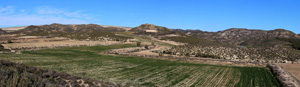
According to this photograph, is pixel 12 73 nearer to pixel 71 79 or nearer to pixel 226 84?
pixel 71 79

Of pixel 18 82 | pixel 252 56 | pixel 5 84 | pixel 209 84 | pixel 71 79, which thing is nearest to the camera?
pixel 5 84

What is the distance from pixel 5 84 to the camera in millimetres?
13516

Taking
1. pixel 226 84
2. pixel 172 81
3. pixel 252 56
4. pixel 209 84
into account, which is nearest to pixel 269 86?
pixel 226 84

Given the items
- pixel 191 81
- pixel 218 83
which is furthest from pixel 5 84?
pixel 218 83

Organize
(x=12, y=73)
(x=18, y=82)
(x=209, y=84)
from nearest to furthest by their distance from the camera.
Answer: (x=18, y=82)
(x=12, y=73)
(x=209, y=84)

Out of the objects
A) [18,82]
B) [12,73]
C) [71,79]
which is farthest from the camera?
[71,79]

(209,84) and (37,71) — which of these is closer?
(37,71)

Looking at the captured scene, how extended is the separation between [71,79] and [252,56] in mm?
46606

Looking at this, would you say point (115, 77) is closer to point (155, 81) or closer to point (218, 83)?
point (155, 81)

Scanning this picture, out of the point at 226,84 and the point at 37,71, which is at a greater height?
the point at 37,71

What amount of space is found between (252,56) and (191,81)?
3655cm

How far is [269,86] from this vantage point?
21375 millimetres

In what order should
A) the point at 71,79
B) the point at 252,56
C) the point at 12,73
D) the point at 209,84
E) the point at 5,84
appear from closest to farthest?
the point at 5,84 → the point at 12,73 → the point at 71,79 → the point at 209,84 → the point at 252,56

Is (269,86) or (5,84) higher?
(5,84)
